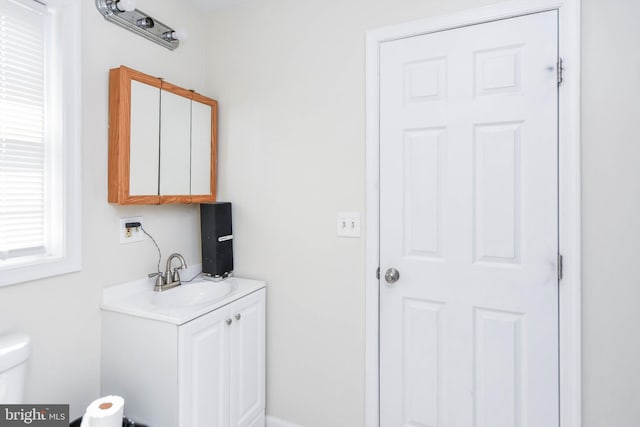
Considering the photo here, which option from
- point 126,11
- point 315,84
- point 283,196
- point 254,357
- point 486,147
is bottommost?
point 254,357

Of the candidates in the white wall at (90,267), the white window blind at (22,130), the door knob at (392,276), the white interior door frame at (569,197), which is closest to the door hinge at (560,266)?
the white interior door frame at (569,197)

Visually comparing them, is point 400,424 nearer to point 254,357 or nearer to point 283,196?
point 254,357

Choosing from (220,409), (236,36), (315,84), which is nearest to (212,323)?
(220,409)

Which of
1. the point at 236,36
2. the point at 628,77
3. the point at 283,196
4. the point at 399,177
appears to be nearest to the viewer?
the point at 628,77

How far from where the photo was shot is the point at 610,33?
130 centimetres

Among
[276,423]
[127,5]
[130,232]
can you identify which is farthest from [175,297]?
[127,5]

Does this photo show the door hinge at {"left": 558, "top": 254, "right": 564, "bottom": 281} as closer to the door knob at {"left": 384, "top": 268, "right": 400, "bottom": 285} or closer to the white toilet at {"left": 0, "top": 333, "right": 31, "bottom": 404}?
the door knob at {"left": 384, "top": 268, "right": 400, "bottom": 285}

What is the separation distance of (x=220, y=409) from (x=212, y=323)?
0.41m

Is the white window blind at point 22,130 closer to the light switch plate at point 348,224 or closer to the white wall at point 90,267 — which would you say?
the white wall at point 90,267

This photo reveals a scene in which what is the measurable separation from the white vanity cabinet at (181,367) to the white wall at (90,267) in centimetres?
10

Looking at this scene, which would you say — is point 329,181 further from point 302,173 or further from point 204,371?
point 204,371

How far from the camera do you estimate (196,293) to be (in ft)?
6.12

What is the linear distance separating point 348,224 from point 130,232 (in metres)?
1.08

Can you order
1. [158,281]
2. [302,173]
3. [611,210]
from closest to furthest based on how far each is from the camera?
[611,210], [158,281], [302,173]
